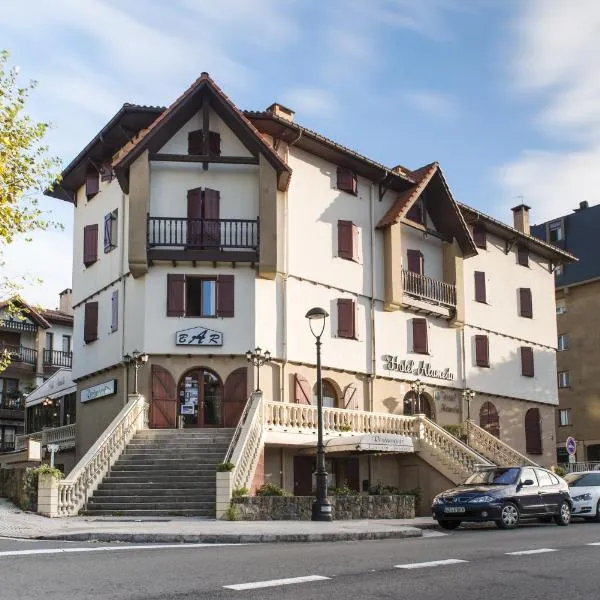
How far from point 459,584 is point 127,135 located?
2480 centimetres

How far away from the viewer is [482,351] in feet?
127

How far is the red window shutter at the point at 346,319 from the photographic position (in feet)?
106

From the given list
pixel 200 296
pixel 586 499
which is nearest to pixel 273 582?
pixel 586 499

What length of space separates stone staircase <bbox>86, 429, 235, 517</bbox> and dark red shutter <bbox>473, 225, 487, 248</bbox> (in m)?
17.0

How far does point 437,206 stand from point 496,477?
1783 centimetres

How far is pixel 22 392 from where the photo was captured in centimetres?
5594

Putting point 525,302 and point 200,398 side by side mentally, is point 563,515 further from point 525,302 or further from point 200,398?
point 525,302

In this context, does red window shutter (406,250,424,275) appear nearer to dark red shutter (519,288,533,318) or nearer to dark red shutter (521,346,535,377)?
dark red shutter (519,288,533,318)

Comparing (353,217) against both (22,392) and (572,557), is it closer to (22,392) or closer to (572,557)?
(572,557)

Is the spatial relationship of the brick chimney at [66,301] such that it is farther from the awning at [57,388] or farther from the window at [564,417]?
the window at [564,417]

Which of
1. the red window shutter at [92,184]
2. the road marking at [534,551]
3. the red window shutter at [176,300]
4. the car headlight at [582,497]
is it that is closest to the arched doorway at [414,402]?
the red window shutter at [176,300]

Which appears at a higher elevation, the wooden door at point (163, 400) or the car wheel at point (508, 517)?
the wooden door at point (163, 400)

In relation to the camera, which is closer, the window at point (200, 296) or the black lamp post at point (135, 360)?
the black lamp post at point (135, 360)

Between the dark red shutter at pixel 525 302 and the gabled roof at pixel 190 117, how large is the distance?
16.3m
